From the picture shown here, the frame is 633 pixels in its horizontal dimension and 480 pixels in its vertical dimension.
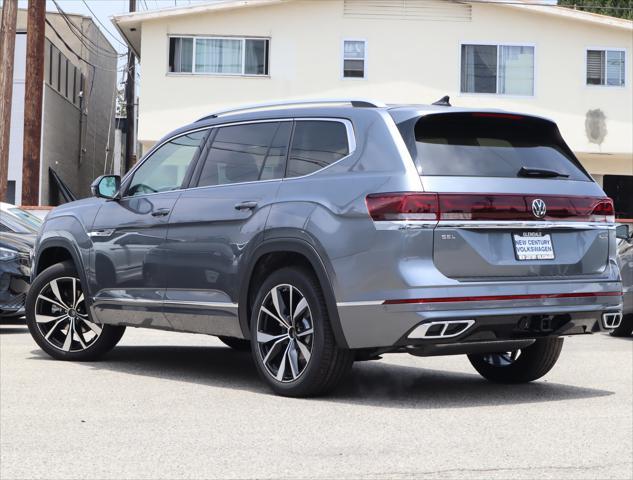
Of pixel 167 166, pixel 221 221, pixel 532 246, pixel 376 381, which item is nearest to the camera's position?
pixel 532 246

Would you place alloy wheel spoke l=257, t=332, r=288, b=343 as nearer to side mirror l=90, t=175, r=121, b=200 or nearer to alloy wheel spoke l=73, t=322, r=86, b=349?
side mirror l=90, t=175, r=121, b=200

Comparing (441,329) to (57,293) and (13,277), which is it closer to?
(57,293)

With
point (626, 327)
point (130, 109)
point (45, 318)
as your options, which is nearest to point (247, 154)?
point (45, 318)

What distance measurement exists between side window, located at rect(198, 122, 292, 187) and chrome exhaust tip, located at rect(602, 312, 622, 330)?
2449 mm

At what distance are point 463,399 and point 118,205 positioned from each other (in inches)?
136

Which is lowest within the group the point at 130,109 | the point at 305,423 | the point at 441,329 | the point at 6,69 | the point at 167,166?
the point at 305,423

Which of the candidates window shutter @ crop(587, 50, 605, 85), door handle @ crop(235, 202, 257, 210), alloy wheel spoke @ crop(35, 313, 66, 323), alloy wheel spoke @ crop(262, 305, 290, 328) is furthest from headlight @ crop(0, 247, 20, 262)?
window shutter @ crop(587, 50, 605, 85)

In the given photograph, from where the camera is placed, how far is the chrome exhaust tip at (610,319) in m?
8.10

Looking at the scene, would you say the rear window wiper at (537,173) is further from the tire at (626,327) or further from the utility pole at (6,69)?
the utility pole at (6,69)

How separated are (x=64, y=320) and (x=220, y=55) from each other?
2222 cm

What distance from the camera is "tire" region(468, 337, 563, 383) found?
347 inches

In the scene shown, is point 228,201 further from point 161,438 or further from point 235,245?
point 161,438

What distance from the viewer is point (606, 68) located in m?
32.8

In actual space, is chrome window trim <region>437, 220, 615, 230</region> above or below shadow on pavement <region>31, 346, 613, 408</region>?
above
